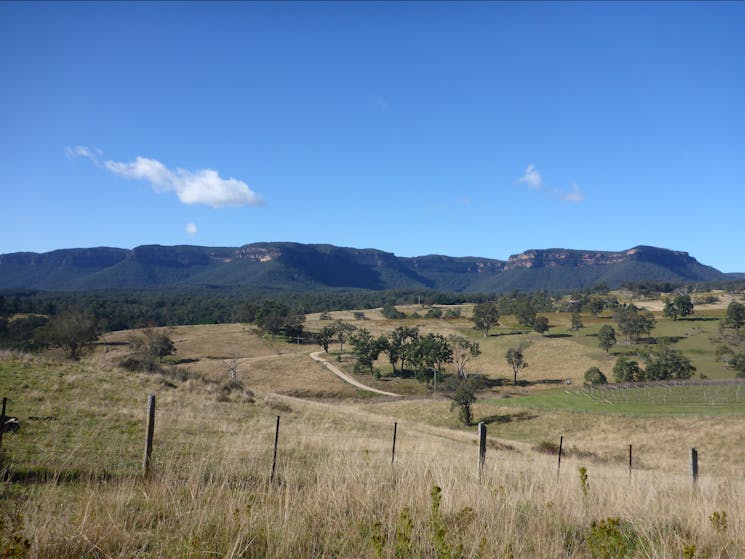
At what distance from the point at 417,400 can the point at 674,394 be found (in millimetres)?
32033

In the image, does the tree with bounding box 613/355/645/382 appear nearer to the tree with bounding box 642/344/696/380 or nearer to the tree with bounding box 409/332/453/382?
the tree with bounding box 642/344/696/380

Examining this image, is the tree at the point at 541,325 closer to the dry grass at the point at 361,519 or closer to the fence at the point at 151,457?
the fence at the point at 151,457

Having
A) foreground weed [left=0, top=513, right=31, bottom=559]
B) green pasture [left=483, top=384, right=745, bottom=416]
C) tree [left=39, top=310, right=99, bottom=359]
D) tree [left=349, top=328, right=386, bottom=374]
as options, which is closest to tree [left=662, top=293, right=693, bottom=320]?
green pasture [left=483, top=384, right=745, bottom=416]

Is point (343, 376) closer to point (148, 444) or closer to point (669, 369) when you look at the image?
point (669, 369)

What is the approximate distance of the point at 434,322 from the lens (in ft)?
450

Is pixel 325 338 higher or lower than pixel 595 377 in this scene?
lower

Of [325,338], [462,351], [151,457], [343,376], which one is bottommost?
[343,376]

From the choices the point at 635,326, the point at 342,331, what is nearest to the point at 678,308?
the point at 635,326

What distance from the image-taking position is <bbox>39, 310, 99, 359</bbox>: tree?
63500 mm

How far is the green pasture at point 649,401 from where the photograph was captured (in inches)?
1964

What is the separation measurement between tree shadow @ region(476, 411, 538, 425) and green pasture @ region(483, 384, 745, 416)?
3.60 m

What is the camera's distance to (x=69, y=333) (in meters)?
63.5

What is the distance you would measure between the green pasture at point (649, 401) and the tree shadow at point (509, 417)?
3605 millimetres

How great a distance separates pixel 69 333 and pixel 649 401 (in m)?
74.0
